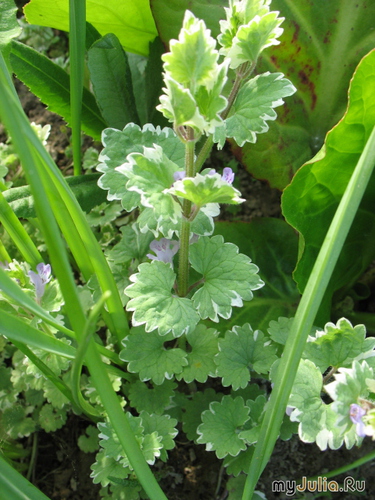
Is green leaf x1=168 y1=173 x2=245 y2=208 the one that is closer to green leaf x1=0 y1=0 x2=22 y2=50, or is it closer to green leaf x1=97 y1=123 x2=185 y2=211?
green leaf x1=97 y1=123 x2=185 y2=211

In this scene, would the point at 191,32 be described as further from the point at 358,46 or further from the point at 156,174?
the point at 358,46

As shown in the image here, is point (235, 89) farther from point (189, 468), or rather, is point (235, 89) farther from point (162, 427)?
point (189, 468)

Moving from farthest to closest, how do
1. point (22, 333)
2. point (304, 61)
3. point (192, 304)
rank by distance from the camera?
point (304, 61), point (192, 304), point (22, 333)

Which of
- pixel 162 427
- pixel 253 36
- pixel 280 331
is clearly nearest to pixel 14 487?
pixel 162 427

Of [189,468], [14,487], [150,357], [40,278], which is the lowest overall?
[189,468]

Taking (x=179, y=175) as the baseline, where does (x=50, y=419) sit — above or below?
below

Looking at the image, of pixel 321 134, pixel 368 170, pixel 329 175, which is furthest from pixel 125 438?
pixel 321 134
